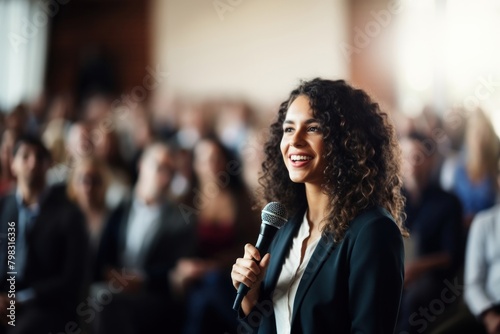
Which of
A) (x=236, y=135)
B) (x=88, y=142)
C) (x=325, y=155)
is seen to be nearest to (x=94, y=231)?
(x=88, y=142)

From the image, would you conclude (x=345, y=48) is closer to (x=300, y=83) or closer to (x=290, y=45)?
(x=290, y=45)

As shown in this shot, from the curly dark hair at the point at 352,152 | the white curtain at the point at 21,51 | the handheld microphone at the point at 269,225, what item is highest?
the white curtain at the point at 21,51

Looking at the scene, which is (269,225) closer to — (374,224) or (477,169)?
(374,224)

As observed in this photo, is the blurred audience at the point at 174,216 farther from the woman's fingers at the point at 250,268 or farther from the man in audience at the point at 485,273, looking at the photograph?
the woman's fingers at the point at 250,268

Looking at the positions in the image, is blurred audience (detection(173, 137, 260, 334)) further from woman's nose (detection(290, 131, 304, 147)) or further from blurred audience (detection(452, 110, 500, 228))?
→ woman's nose (detection(290, 131, 304, 147))

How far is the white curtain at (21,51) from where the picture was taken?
189 inches

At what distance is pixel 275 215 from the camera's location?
107 cm

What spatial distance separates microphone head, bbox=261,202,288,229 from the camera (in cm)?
106

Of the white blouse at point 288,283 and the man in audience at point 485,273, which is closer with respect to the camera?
the white blouse at point 288,283

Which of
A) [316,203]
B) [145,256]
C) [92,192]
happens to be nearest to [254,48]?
[92,192]

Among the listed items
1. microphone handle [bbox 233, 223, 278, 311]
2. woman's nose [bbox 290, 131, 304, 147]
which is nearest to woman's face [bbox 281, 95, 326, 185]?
woman's nose [bbox 290, 131, 304, 147]

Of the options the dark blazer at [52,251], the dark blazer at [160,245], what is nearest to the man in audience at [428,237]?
the dark blazer at [160,245]

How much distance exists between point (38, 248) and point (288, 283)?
1.18 m

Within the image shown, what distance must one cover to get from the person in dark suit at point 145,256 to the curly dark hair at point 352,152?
175 centimetres
